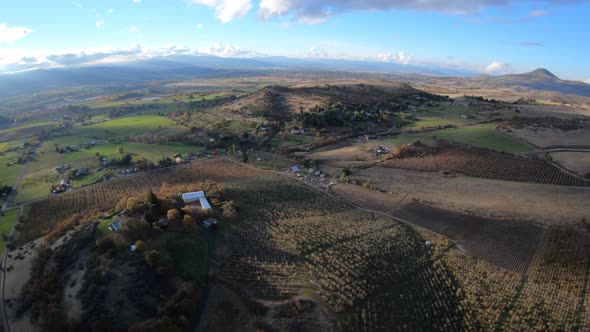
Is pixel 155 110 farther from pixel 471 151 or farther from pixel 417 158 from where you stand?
pixel 471 151

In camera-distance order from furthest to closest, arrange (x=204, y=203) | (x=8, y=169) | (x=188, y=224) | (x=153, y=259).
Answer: (x=8, y=169) → (x=204, y=203) → (x=188, y=224) → (x=153, y=259)

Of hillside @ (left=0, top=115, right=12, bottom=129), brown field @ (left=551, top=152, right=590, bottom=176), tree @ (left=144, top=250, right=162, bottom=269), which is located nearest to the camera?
tree @ (left=144, top=250, right=162, bottom=269)

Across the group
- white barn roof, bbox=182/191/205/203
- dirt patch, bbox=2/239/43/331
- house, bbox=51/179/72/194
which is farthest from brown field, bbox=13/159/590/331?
house, bbox=51/179/72/194

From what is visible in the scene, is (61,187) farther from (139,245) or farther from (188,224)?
(139,245)

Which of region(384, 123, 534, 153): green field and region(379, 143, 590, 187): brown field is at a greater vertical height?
region(384, 123, 534, 153): green field

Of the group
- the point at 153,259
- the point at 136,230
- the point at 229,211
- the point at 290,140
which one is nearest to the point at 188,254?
the point at 153,259

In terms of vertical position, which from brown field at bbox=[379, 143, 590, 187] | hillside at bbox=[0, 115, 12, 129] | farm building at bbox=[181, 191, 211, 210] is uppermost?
brown field at bbox=[379, 143, 590, 187]

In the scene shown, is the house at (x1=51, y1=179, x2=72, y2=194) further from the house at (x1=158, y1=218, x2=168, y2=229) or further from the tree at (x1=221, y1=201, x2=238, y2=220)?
the tree at (x1=221, y1=201, x2=238, y2=220)

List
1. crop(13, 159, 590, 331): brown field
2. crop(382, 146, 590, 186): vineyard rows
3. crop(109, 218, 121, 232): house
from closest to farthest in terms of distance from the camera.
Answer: crop(13, 159, 590, 331): brown field, crop(109, 218, 121, 232): house, crop(382, 146, 590, 186): vineyard rows
